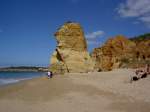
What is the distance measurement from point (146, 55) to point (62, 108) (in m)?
46.5

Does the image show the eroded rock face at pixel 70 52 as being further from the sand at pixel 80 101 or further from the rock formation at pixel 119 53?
the rock formation at pixel 119 53

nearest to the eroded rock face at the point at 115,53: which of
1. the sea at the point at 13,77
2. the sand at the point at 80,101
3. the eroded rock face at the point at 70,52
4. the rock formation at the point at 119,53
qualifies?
the rock formation at the point at 119,53

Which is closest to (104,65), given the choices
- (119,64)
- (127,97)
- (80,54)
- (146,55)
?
(119,64)

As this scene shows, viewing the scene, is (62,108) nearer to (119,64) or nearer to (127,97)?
(127,97)

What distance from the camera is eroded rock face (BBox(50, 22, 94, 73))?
3372 cm

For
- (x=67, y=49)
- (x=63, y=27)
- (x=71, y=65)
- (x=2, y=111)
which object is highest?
(x=63, y=27)

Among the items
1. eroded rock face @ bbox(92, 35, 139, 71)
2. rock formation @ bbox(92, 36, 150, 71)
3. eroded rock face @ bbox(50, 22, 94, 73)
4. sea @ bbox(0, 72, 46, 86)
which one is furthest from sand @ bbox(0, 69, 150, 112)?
eroded rock face @ bbox(92, 35, 139, 71)

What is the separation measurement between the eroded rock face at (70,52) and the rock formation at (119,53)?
19.4m

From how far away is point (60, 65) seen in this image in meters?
33.9

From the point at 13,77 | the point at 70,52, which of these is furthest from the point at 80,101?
the point at 13,77

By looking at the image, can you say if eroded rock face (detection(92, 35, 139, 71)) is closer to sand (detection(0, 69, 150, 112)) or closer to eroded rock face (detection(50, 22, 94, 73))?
eroded rock face (detection(50, 22, 94, 73))

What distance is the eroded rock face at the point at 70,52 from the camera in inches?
1328

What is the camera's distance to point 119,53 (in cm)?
5684

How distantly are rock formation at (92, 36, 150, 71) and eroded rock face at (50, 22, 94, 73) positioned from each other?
19.4m
